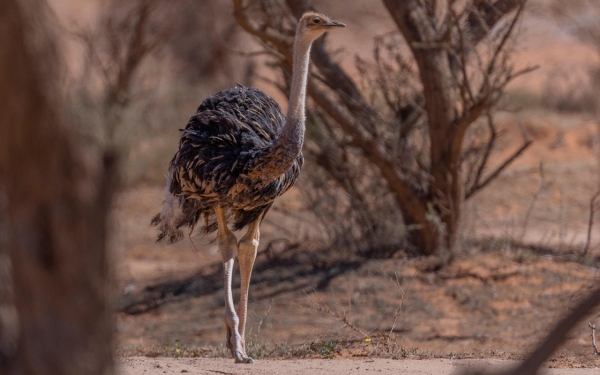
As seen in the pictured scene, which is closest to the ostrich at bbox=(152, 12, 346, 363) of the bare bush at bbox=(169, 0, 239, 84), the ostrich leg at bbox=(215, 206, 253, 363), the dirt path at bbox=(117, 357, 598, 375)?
the ostrich leg at bbox=(215, 206, 253, 363)

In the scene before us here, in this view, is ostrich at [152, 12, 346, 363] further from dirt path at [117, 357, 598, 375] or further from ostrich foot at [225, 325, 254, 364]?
dirt path at [117, 357, 598, 375]

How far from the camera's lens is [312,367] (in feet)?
16.1

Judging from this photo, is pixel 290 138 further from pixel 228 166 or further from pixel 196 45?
pixel 196 45

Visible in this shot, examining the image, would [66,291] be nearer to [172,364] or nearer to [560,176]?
[172,364]

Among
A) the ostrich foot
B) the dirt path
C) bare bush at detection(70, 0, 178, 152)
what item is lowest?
the dirt path

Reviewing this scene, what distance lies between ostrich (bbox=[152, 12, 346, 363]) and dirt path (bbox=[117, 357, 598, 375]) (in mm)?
236

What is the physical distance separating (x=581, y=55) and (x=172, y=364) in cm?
2125

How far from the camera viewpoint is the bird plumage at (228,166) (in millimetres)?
5480

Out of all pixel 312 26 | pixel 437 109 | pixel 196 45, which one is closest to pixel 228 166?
pixel 312 26

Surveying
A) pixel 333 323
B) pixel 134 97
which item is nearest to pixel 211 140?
pixel 333 323

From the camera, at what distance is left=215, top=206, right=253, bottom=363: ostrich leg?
5246mm

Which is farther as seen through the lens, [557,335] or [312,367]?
[312,367]

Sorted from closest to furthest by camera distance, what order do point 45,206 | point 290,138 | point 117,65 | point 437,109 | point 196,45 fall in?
point 45,206 < point 290,138 < point 437,109 < point 117,65 < point 196,45

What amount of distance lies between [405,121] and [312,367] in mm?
3999
